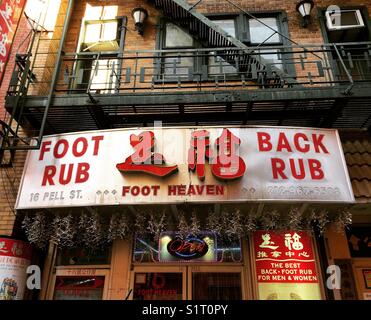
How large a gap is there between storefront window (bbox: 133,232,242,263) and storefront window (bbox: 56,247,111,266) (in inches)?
25.1

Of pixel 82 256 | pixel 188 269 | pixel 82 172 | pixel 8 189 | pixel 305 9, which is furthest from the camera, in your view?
pixel 305 9

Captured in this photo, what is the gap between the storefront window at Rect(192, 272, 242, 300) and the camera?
20.9ft

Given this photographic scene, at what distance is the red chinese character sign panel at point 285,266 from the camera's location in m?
6.40

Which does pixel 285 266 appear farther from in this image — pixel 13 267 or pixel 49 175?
pixel 13 267

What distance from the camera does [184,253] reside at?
22.0 feet

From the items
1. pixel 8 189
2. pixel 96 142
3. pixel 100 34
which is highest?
pixel 100 34

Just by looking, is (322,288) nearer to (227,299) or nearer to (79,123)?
(227,299)

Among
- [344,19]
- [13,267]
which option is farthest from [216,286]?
[344,19]

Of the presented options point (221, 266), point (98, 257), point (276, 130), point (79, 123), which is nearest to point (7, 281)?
point (98, 257)

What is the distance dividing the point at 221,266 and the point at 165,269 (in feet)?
3.53

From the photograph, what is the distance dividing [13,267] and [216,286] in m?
3.64

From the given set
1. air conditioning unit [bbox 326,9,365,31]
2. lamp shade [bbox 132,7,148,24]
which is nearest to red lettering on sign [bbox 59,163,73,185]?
lamp shade [bbox 132,7,148,24]

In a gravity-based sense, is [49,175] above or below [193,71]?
below

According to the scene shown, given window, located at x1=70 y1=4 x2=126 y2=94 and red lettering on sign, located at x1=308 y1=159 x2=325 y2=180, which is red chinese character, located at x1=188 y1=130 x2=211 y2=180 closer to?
red lettering on sign, located at x1=308 y1=159 x2=325 y2=180
